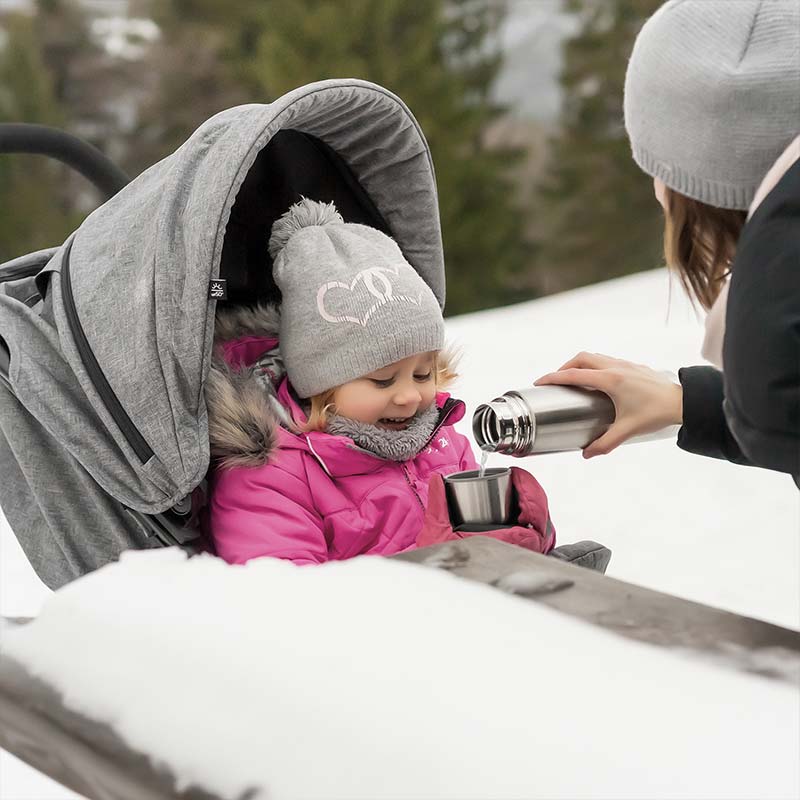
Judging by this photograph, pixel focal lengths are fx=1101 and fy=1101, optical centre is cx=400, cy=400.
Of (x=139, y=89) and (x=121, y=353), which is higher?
(x=121, y=353)

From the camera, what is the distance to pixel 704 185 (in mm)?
1012

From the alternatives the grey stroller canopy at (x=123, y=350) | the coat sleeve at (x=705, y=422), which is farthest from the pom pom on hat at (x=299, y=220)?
the coat sleeve at (x=705, y=422)

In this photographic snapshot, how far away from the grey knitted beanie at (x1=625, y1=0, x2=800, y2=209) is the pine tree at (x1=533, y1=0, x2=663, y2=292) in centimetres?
1044

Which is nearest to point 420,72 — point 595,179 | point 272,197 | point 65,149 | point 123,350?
point 595,179

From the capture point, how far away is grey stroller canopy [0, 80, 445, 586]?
4.52 feet

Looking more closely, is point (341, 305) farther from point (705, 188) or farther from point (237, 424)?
point (705, 188)

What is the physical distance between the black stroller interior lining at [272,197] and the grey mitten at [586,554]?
642 mm

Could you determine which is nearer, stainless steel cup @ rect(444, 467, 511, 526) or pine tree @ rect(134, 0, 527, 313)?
stainless steel cup @ rect(444, 467, 511, 526)

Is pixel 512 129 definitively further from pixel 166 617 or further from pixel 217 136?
pixel 166 617

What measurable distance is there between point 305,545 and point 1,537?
1.16m

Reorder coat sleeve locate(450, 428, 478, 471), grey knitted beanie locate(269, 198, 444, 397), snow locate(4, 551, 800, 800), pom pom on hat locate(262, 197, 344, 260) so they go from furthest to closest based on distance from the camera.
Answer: coat sleeve locate(450, 428, 478, 471), pom pom on hat locate(262, 197, 344, 260), grey knitted beanie locate(269, 198, 444, 397), snow locate(4, 551, 800, 800)

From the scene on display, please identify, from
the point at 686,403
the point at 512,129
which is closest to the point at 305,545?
the point at 686,403

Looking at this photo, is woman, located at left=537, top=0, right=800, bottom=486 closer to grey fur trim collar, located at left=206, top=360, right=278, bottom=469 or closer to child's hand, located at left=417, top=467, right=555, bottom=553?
child's hand, located at left=417, top=467, right=555, bottom=553

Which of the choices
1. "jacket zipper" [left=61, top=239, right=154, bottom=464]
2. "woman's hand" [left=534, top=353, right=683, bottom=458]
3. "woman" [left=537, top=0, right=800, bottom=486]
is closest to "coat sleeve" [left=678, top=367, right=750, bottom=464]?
"woman's hand" [left=534, top=353, right=683, bottom=458]
